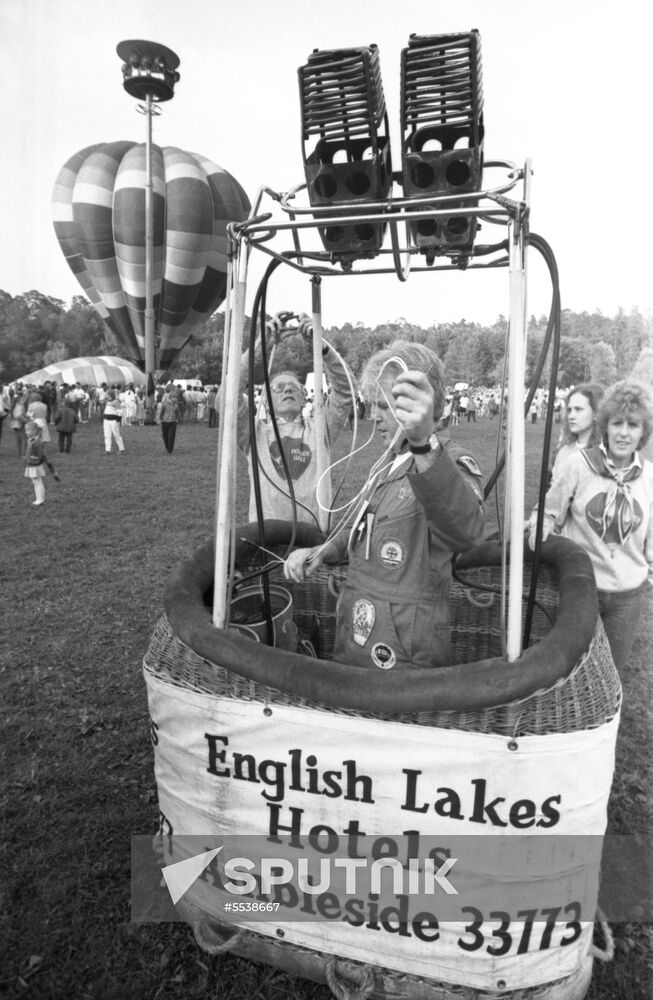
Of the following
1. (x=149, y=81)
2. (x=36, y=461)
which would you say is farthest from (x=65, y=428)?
(x=149, y=81)

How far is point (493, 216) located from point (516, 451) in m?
0.63

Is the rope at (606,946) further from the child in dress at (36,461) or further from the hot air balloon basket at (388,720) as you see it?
the child in dress at (36,461)

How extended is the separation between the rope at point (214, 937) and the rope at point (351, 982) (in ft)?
0.98

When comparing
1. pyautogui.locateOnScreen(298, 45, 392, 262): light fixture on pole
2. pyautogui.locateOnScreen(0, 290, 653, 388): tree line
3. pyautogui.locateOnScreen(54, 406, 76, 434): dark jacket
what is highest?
pyautogui.locateOnScreen(0, 290, 653, 388): tree line

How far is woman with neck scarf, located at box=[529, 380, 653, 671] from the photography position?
10.1ft

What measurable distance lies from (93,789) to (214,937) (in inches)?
44.6

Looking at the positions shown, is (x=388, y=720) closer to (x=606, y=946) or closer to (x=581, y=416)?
(x=606, y=946)

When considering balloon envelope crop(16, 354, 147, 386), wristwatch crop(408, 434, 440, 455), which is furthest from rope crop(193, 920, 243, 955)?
balloon envelope crop(16, 354, 147, 386)

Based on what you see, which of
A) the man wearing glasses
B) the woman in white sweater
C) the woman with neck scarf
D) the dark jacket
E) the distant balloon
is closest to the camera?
the woman with neck scarf

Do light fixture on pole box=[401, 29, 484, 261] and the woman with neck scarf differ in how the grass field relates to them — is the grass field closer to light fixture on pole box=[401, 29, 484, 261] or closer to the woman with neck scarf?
the woman with neck scarf

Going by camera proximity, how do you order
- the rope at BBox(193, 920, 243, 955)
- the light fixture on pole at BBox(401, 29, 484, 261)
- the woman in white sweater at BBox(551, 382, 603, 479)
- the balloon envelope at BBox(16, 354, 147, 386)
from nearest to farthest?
the light fixture on pole at BBox(401, 29, 484, 261) < the rope at BBox(193, 920, 243, 955) < the woman in white sweater at BBox(551, 382, 603, 479) < the balloon envelope at BBox(16, 354, 147, 386)

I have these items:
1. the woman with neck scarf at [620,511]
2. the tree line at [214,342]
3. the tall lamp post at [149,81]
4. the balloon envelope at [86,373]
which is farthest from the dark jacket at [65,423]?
the tree line at [214,342]

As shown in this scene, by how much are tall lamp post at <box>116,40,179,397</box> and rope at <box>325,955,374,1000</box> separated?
70.1ft

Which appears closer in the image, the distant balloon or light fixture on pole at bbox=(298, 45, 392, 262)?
light fixture on pole at bbox=(298, 45, 392, 262)
